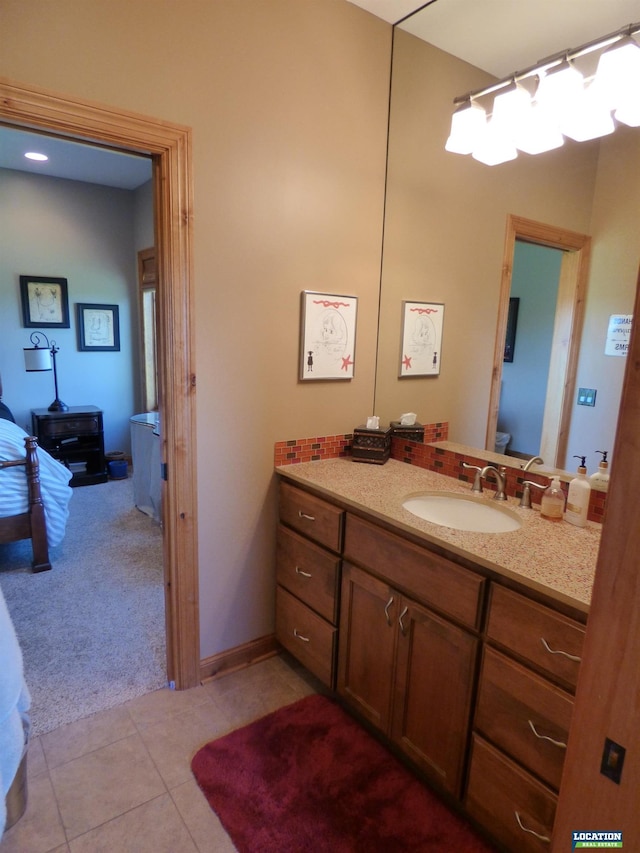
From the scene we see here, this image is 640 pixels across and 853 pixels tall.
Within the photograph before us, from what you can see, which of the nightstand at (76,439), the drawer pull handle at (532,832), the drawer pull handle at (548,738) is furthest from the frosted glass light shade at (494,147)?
the nightstand at (76,439)

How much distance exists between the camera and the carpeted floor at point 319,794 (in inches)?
58.4

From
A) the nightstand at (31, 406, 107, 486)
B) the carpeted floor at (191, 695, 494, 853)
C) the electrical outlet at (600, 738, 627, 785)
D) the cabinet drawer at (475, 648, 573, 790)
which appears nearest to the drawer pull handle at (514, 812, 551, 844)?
the cabinet drawer at (475, 648, 573, 790)

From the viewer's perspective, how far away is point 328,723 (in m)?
1.93

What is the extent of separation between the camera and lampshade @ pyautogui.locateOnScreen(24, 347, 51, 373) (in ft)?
14.9

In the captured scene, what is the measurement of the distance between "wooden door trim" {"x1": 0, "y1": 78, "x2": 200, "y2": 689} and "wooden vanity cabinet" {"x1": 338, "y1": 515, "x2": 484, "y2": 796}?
0.66m

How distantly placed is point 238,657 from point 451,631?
118cm

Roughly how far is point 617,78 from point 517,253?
58 cm

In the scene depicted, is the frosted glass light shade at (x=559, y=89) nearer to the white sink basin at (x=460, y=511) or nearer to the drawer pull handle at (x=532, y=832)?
the white sink basin at (x=460, y=511)

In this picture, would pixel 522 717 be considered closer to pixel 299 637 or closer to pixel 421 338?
pixel 299 637

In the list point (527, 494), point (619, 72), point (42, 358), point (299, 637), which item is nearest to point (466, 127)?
point (619, 72)

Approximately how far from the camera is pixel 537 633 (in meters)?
1.24

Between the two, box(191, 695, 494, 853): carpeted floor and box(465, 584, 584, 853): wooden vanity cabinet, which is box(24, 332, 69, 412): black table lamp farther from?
box(465, 584, 584, 853): wooden vanity cabinet

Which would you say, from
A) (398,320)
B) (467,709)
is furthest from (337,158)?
(467,709)

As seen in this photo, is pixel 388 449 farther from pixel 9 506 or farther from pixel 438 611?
pixel 9 506
